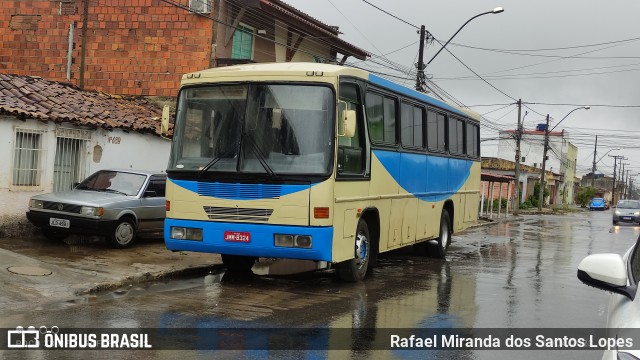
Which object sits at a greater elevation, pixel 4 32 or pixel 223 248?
pixel 4 32

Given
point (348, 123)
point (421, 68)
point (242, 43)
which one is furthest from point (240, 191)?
point (421, 68)

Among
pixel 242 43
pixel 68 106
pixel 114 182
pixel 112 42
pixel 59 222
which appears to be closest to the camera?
pixel 59 222

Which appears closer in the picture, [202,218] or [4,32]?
[202,218]

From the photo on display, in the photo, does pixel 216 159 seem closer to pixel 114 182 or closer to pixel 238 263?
pixel 238 263

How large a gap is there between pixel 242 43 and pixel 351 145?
45.3 ft

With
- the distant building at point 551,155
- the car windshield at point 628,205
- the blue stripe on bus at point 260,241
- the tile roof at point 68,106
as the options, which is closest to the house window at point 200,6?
the tile roof at point 68,106

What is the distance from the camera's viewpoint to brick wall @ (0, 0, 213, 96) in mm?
21703

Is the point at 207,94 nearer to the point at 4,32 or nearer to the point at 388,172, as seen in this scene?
the point at 388,172

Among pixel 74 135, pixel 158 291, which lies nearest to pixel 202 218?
pixel 158 291

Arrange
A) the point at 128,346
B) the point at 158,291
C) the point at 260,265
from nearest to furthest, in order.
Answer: the point at 128,346 → the point at 158,291 → the point at 260,265

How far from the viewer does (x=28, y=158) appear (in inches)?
563

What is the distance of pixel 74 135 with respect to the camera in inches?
595

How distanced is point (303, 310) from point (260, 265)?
468cm

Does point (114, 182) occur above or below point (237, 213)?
above
